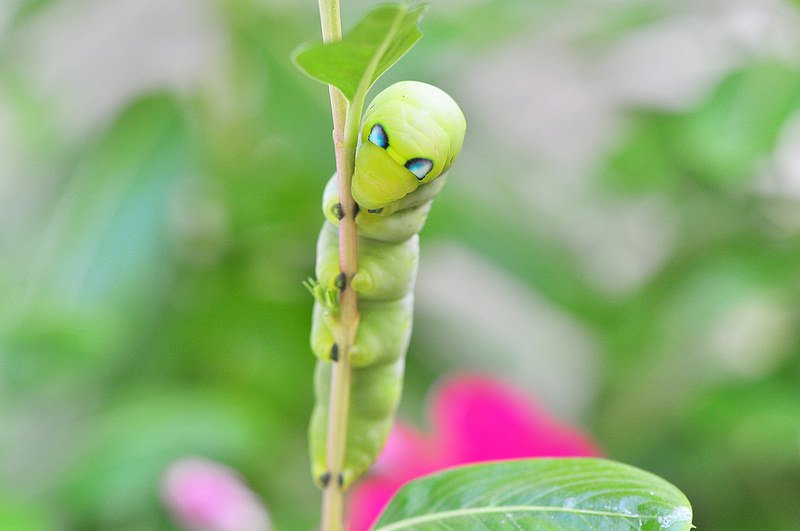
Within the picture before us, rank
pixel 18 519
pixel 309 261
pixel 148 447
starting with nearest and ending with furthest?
pixel 18 519 < pixel 148 447 < pixel 309 261

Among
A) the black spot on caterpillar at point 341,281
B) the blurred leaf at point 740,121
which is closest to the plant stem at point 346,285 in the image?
the black spot on caterpillar at point 341,281

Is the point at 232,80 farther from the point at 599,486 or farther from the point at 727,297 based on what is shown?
the point at 599,486

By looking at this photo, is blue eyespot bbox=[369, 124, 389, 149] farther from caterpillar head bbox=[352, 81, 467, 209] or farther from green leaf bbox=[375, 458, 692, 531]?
green leaf bbox=[375, 458, 692, 531]

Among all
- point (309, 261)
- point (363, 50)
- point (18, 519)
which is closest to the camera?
point (363, 50)

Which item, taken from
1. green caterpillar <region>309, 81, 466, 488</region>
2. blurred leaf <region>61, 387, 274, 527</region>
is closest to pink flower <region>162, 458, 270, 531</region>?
blurred leaf <region>61, 387, 274, 527</region>

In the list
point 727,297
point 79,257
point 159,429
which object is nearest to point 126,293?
point 79,257

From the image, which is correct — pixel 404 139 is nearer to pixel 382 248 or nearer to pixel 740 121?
pixel 382 248

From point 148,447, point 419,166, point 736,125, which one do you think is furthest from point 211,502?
point 736,125
